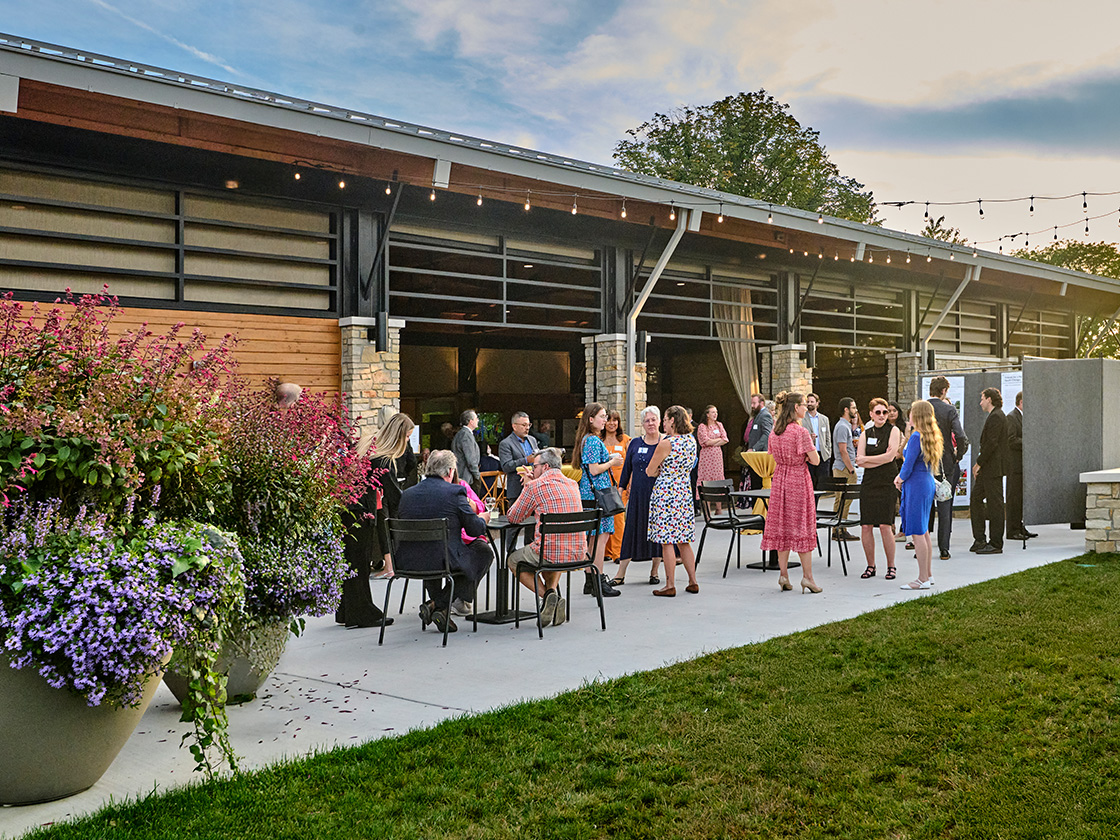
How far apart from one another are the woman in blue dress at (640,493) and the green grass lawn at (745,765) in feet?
9.47

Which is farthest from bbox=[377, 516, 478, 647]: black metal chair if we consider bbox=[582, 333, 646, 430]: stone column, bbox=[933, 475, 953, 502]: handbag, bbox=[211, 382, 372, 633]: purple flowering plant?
bbox=[582, 333, 646, 430]: stone column

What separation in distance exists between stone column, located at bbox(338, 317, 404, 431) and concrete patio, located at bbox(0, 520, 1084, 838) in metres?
3.38

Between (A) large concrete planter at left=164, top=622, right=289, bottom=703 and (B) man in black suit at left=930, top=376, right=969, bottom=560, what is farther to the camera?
(B) man in black suit at left=930, top=376, right=969, bottom=560

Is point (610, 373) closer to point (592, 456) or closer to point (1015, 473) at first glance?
point (1015, 473)

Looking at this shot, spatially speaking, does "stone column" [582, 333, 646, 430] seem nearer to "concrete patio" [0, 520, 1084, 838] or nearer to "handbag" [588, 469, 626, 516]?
"concrete patio" [0, 520, 1084, 838]

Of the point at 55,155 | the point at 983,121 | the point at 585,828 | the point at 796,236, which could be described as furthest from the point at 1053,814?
the point at 983,121

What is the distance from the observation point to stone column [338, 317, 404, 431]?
11523 mm

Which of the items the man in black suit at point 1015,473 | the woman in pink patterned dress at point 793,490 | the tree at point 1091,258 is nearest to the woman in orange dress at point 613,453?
the woman in pink patterned dress at point 793,490

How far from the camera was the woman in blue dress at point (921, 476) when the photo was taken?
838cm

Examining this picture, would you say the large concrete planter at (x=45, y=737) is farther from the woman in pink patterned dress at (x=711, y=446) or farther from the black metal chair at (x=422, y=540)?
the woman in pink patterned dress at (x=711, y=446)

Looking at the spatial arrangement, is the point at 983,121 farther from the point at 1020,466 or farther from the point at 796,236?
the point at 1020,466

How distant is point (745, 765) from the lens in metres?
4.07

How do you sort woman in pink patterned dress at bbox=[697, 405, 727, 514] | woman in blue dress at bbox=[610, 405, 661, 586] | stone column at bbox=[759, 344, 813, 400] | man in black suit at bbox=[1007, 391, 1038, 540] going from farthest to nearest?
stone column at bbox=[759, 344, 813, 400] < woman in pink patterned dress at bbox=[697, 405, 727, 514] < man in black suit at bbox=[1007, 391, 1038, 540] < woman in blue dress at bbox=[610, 405, 661, 586]

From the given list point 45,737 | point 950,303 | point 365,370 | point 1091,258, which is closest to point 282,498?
point 45,737
